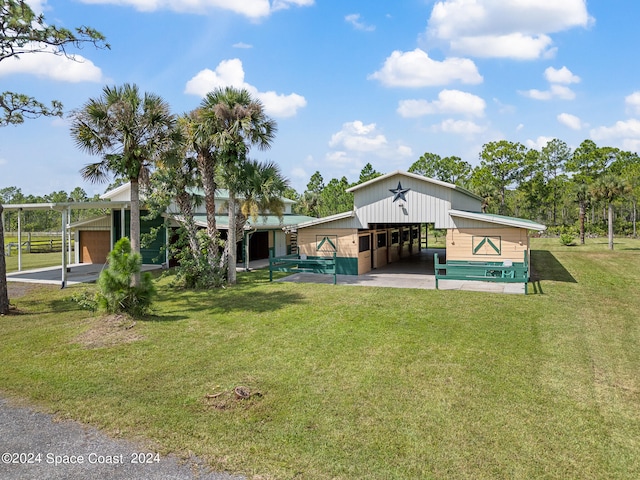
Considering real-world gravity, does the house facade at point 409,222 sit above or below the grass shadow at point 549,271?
above

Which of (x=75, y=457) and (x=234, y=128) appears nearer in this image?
(x=75, y=457)

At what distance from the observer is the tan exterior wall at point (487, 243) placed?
1641 centimetres

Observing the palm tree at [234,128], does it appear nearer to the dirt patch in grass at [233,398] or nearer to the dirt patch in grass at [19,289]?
the dirt patch in grass at [19,289]

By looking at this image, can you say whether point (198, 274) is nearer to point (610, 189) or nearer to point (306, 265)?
point (306, 265)

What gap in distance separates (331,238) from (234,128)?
7.24 m

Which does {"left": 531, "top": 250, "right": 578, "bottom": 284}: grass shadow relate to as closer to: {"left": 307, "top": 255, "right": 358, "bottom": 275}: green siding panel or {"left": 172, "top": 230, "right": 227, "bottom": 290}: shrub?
{"left": 307, "top": 255, "right": 358, "bottom": 275}: green siding panel

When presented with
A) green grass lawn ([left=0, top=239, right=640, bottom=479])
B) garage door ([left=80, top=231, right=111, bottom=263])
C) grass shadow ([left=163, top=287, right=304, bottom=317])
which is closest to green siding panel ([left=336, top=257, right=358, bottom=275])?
grass shadow ([left=163, top=287, right=304, bottom=317])

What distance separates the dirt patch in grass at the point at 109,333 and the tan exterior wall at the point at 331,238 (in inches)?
430

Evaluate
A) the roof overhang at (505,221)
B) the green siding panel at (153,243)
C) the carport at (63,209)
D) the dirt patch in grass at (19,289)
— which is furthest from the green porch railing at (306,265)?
the dirt patch in grass at (19,289)

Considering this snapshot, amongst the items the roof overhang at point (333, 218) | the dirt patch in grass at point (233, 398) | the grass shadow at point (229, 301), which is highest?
the roof overhang at point (333, 218)

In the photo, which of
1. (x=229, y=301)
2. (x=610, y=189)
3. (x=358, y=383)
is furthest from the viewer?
(x=610, y=189)

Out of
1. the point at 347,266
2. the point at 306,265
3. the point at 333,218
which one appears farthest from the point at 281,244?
the point at 347,266

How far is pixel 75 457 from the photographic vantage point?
4645mm

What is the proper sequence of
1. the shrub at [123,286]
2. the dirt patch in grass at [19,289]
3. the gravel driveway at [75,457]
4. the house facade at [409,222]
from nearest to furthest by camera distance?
the gravel driveway at [75,457] → the shrub at [123,286] → the dirt patch in grass at [19,289] → the house facade at [409,222]
